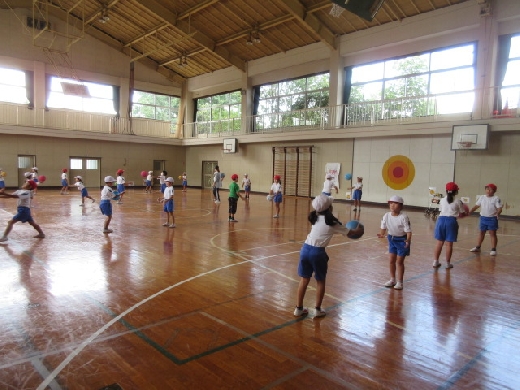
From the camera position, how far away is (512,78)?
13.5 metres

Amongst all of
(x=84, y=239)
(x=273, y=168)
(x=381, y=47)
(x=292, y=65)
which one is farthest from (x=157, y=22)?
(x=84, y=239)

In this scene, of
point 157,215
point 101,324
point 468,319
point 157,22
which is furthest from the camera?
point 157,22

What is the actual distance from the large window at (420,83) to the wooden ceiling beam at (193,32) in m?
7.73

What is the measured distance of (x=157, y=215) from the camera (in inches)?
458

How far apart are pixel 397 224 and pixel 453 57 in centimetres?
1314

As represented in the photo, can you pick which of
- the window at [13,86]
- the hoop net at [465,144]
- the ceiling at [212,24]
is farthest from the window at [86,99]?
the hoop net at [465,144]

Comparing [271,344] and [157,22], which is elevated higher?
[157,22]

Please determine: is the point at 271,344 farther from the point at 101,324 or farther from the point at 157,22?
the point at 157,22

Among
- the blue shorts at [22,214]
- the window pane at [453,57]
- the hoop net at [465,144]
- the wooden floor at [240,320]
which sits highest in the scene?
the window pane at [453,57]

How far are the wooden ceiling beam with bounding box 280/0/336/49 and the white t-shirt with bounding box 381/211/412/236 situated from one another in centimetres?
1328

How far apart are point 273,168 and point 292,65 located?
5991 millimetres

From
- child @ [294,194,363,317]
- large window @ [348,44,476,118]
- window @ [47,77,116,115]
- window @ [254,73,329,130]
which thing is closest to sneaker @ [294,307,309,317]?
child @ [294,194,363,317]

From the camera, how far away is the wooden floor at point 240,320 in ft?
9.39

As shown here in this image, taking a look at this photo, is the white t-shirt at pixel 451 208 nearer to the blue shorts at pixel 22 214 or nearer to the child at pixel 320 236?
the child at pixel 320 236
